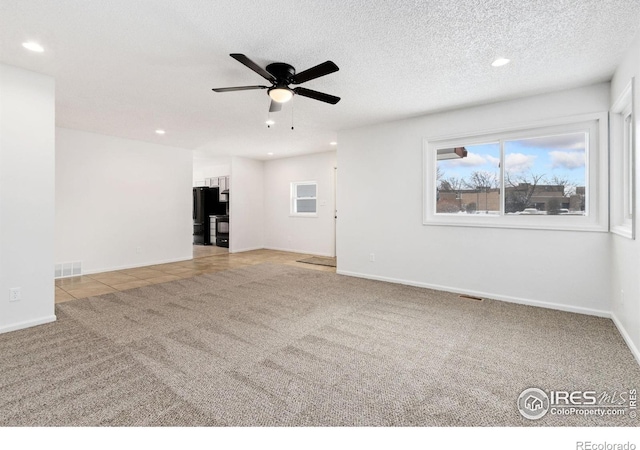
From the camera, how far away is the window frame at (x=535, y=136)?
3.25 meters

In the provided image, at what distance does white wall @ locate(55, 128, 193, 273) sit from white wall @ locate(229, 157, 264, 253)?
1.20 meters

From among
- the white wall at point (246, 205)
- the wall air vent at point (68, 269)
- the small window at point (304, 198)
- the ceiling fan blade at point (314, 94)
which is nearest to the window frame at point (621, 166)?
the ceiling fan blade at point (314, 94)

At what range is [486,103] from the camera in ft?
12.9

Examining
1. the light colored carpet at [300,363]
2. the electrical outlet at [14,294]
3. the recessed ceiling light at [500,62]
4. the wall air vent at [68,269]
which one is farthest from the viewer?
the wall air vent at [68,269]

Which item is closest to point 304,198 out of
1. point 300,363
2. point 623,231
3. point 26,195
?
point 26,195

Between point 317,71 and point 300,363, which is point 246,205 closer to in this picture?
point 317,71

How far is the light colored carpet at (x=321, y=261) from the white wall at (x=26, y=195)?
4311 mm

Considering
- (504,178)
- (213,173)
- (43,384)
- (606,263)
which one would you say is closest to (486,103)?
(504,178)

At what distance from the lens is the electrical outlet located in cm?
290

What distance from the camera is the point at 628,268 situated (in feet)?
8.73

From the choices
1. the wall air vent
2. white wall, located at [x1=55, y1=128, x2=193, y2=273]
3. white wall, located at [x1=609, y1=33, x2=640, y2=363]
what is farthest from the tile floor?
white wall, located at [x1=609, y1=33, x2=640, y2=363]

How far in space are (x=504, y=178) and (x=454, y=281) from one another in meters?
1.55

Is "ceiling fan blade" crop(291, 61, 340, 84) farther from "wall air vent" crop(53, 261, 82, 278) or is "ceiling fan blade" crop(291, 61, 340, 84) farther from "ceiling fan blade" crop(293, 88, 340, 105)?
"wall air vent" crop(53, 261, 82, 278)

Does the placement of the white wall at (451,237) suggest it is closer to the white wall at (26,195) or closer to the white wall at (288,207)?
the white wall at (288,207)
